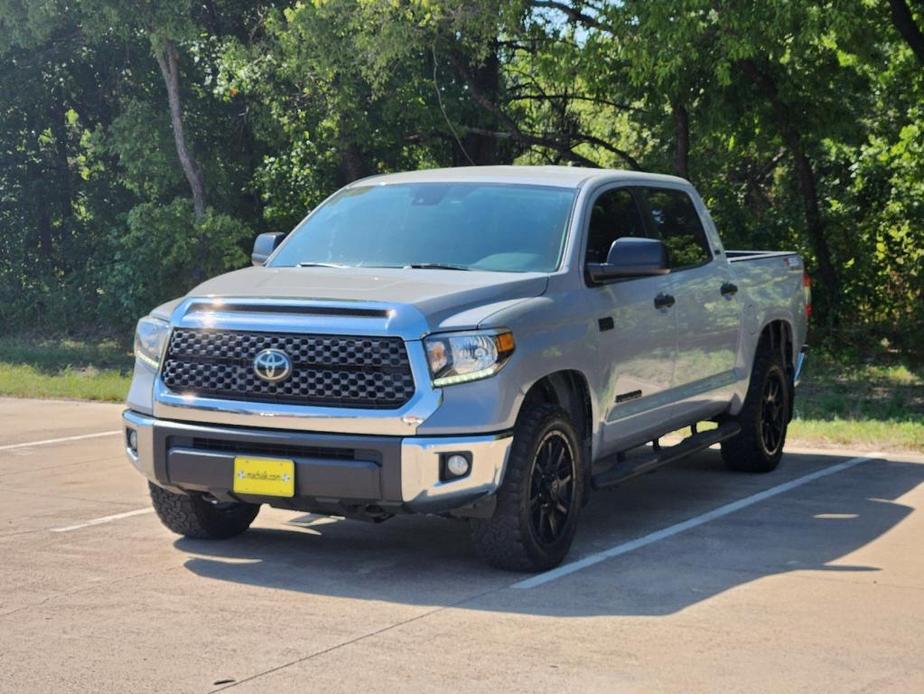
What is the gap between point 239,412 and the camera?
23.6 ft

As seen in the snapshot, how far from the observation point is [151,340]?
7789 millimetres

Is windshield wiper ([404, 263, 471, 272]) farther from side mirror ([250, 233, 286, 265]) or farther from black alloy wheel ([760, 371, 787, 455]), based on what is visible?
black alloy wheel ([760, 371, 787, 455])

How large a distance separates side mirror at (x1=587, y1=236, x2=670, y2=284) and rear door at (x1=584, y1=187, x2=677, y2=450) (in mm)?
109

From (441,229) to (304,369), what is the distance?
1.62 m

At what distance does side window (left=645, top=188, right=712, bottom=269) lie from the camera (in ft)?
31.0

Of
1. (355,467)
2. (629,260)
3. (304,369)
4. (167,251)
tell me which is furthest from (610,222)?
(167,251)

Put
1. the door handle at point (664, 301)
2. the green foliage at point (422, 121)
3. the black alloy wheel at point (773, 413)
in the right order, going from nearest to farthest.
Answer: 1. the door handle at point (664, 301)
2. the black alloy wheel at point (773, 413)
3. the green foliage at point (422, 121)

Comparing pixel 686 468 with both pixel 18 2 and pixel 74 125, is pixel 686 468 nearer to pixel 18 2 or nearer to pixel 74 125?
pixel 18 2

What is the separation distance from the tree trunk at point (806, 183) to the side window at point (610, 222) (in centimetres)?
1120

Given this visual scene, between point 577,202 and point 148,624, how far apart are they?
3441mm

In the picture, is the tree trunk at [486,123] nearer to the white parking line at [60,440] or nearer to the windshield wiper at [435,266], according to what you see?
the white parking line at [60,440]

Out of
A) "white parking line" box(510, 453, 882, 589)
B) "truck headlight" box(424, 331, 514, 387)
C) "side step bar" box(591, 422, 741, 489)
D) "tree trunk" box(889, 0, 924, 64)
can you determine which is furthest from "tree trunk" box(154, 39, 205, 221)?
"truck headlight" box(424, 331, 514, 387)

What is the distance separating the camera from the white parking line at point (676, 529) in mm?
7375

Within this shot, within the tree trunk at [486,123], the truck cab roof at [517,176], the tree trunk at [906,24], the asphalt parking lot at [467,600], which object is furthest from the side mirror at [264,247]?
the tree trunk at [486,123]
